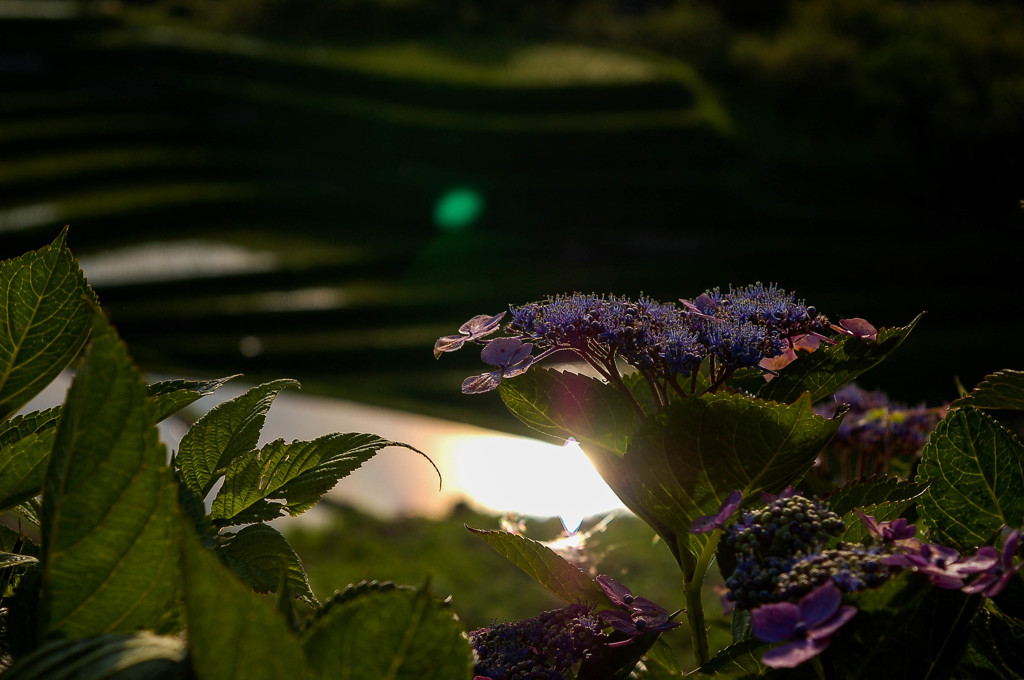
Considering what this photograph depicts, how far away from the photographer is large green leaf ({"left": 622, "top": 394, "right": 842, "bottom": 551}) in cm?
71

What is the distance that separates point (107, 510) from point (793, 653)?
423 millimetres

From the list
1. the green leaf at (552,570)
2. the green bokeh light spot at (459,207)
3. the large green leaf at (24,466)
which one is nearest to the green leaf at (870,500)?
the green leaf at (552,570)

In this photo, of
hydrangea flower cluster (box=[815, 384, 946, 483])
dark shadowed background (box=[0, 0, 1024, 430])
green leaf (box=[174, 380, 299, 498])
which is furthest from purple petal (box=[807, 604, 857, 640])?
dark shadowed background (box=[0, 0, 1024, 430])

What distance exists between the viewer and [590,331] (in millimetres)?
857

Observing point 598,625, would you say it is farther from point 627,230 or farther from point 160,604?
point 627,230

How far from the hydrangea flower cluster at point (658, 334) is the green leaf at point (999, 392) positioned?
0.12 meters

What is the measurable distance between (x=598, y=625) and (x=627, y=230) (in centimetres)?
1666

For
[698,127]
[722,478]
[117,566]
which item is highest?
[698,127]

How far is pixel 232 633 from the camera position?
49 cm

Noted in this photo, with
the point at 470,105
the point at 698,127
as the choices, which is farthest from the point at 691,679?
the point at 470,105

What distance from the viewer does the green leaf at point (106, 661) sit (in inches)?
19.4

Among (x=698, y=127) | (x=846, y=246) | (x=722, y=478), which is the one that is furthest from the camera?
(x=698, y=127)

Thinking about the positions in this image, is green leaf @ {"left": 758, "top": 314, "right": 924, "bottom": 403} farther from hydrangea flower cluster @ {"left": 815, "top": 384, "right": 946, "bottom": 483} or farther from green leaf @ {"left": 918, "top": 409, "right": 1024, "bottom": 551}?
hydrangea flower cluster @ {"left": 815, "top": 384, "right": 946, "bottom": 483}

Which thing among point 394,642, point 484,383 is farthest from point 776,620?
point 484,383
